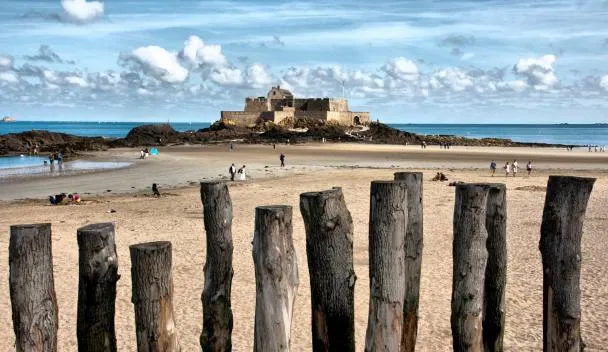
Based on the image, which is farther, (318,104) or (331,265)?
(318,104)

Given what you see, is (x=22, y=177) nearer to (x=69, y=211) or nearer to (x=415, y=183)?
(x=69, y=211)

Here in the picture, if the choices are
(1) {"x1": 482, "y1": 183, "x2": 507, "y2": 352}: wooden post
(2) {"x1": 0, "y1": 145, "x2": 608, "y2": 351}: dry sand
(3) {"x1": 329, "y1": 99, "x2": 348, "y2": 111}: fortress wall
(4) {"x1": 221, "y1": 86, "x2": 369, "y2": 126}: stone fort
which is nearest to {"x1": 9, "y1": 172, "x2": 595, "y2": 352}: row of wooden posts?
(1) {"x1": 482, "y1": 183, "x2": 507, "y2": 352}: wooden post

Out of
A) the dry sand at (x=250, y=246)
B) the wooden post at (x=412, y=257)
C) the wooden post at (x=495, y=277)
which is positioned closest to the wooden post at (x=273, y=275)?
the wooden post at (x=412, y=257)

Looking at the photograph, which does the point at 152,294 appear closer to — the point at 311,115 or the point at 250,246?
the point at 250,246

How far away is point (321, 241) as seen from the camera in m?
4.70

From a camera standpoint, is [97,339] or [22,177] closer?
[97,339]

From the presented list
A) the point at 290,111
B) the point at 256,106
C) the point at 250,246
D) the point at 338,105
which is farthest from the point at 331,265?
the point at 338,105

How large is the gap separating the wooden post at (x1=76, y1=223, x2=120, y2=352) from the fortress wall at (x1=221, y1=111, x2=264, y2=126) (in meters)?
95.2

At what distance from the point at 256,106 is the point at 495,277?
324 feet

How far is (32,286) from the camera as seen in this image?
14.4ft

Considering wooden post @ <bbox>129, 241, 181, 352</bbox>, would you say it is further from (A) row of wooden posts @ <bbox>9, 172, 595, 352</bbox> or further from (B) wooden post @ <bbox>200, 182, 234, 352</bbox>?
(B) wooden post @ <bbox>200, 182, 234, 352</bbox>

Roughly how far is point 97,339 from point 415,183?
2.94 meters

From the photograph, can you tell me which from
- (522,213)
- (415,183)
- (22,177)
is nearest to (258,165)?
(22,177)

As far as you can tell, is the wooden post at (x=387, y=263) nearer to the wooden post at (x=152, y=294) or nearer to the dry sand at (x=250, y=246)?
the wooden post at (x=152, y=294)
